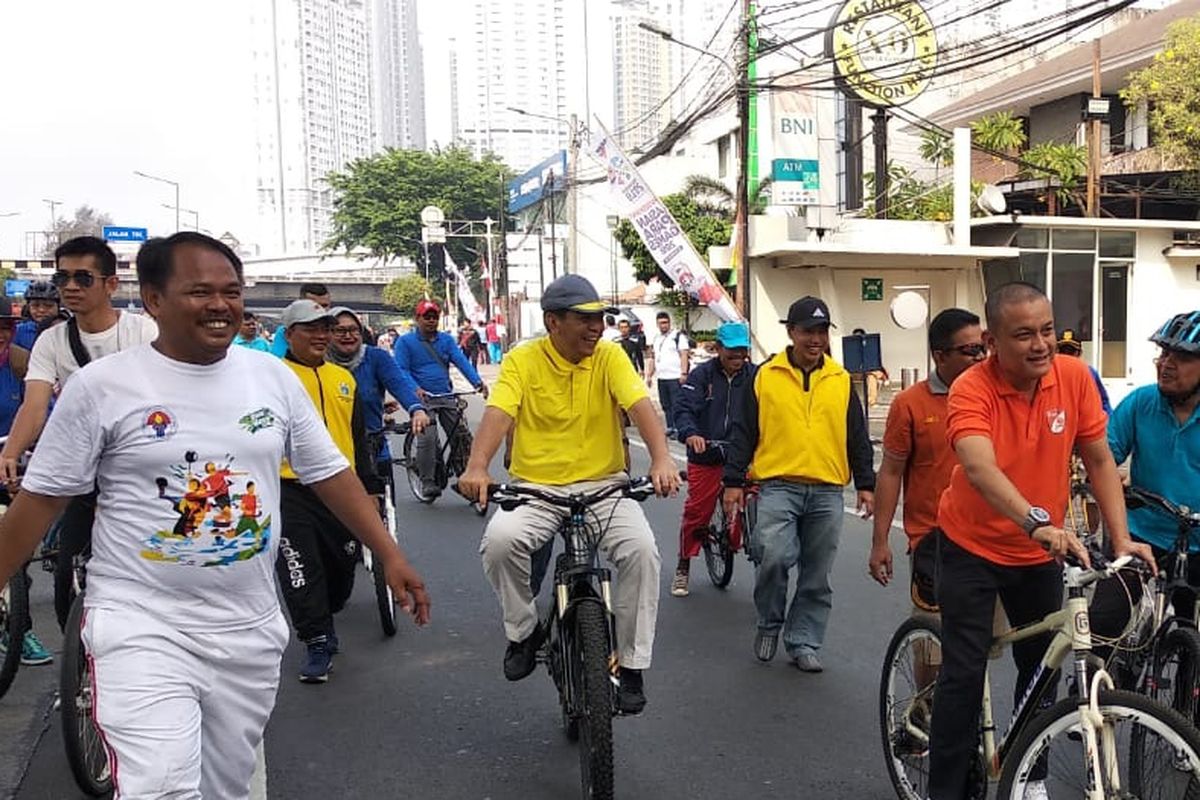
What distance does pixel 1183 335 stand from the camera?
3.73 meters

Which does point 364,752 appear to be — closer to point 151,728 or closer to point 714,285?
point 151,728

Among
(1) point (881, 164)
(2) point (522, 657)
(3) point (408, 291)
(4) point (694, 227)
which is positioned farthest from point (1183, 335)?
(3) point (408, 291)

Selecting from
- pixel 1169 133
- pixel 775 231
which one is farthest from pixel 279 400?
pixel 1169 133

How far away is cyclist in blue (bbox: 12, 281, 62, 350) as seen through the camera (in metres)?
6.34

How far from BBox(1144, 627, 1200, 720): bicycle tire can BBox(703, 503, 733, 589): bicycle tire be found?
350 centimetres

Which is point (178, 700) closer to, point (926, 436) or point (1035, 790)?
point (1035, 790)

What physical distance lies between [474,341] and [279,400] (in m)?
33.6

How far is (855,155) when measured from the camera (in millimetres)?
31594

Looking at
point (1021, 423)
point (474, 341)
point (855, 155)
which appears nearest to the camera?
point (1021, 423)

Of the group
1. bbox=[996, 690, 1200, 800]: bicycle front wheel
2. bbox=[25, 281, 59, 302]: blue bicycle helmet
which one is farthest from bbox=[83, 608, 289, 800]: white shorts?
bbox=[25, 281, 59, 302]: blue bicycle helmet

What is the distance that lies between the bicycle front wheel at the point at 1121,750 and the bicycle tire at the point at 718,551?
405 centimetres

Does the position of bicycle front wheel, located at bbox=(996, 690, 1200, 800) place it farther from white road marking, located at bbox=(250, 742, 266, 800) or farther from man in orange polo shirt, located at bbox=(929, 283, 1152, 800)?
white road marking, located at bbox=(250, 742, 266, 800)

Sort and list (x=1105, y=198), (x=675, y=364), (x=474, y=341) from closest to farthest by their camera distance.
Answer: (x=675, y=364) → (x=1105, y=198) → (x=474, y=341)

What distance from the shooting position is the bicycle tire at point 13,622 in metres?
→ 4.72
